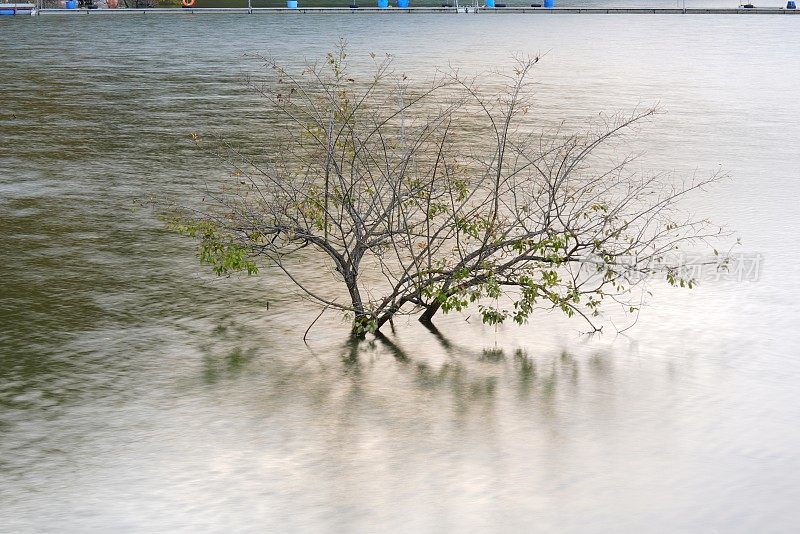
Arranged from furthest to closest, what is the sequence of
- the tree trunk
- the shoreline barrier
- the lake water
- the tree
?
1. the shoreline barrier
2. the tree trunk
3. the tree
4. the lake water

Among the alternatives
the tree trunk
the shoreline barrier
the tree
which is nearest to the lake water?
the tree trunk

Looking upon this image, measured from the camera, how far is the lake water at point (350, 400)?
6.25 metres

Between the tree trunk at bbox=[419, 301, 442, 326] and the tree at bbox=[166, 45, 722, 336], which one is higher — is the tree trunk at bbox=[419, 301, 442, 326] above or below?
below

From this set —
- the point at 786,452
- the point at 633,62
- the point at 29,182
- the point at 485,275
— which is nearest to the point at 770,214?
the point at 485,275

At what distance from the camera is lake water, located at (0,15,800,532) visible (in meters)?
6.25

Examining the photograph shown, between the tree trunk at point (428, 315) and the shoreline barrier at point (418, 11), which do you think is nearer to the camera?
the tree trunk at point (428, 315)

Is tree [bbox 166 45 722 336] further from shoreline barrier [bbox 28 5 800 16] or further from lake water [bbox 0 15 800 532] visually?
shoreline barrier [bbox 28 5 800 16]

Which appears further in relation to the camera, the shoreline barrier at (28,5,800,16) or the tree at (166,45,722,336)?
the shoreline barrier at (28,5,800,16)

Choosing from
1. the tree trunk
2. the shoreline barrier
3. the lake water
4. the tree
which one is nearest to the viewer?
the lake water

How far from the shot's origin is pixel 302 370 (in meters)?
8.27

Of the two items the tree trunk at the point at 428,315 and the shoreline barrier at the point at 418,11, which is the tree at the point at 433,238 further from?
the shoreline barrier at the point at 418,11

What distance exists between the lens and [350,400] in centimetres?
777

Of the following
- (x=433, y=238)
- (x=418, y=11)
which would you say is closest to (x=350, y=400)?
(x=433, y=238)

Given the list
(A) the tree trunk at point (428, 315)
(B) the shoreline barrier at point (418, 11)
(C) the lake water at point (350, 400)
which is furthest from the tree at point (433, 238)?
(B) the shoreline barrier at point (418, 11)
